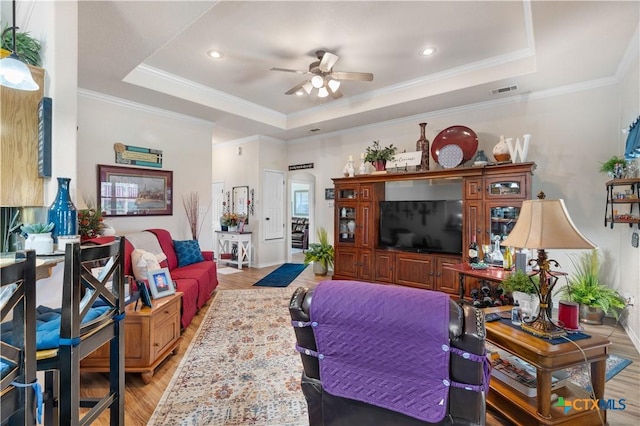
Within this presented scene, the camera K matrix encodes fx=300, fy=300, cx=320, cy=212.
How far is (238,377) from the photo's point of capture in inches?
92.7

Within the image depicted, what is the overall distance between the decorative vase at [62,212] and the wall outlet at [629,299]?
5.00m

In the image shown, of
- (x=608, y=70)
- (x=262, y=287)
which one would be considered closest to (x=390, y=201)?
(x=262, y=287)

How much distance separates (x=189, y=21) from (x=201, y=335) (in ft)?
9.76

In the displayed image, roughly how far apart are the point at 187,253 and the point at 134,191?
132 centimetres

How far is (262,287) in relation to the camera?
16.2 ft

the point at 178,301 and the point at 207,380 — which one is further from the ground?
the point at 178,301

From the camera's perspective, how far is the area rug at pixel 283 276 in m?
5.17

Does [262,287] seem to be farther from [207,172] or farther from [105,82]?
[105,82]

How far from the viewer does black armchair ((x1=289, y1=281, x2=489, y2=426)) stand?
1058 millimetres

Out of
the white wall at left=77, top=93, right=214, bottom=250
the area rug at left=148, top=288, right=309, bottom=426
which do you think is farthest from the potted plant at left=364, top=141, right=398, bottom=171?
the white wall at left=77, top=93, right=214, bottom=250

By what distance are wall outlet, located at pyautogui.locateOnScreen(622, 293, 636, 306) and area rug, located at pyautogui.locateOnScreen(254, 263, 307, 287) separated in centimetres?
428

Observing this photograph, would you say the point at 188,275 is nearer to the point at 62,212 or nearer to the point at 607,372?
the point at 62,212

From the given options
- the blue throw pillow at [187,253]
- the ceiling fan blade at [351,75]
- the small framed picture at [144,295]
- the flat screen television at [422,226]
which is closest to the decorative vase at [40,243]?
the small framed picture at [144,295]

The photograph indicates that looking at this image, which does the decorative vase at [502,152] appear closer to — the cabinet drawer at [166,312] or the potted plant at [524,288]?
the potted plant at [524,288]
